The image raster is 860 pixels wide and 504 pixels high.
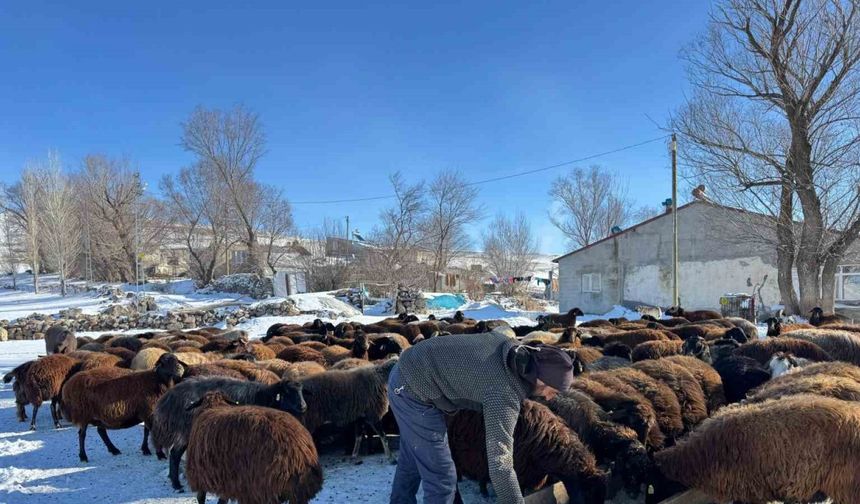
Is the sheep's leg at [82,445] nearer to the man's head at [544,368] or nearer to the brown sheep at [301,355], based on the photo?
the brown sheep at [301,355]

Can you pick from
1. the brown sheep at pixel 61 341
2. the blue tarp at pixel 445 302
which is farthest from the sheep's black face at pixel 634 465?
the blue tarp at pixel 445 302

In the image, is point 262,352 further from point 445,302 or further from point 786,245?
point 445,302

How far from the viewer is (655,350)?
27.6 feet

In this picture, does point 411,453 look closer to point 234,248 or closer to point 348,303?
point 348,303

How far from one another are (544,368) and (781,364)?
191 inches

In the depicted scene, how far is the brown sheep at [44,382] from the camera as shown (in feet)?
26.4

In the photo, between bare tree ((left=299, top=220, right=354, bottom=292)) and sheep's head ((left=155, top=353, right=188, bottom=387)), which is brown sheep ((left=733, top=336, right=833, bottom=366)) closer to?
sheep's head ((left=155, top=353, right=188, bottom=387))

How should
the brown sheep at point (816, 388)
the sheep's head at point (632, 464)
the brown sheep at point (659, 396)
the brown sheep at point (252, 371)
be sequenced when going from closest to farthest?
the sheep's head at point (632, 464) → the brown sheep at point (816, 388) → the brown sheep at point (659, 396) → the brown sheep at point (252, 371)

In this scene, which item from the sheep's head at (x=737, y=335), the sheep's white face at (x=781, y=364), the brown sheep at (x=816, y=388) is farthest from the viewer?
the sheep's head at (x=737, y=335)

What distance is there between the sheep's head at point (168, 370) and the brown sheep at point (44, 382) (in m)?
2.60

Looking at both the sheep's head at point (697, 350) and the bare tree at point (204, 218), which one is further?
the bare tree at point (204, 218)

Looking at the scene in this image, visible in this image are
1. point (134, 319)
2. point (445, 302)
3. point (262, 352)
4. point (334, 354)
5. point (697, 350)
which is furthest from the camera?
point (445, 302)

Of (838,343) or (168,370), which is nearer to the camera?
(168,370)

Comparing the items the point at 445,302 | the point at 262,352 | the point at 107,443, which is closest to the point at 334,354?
the point at 262,352
